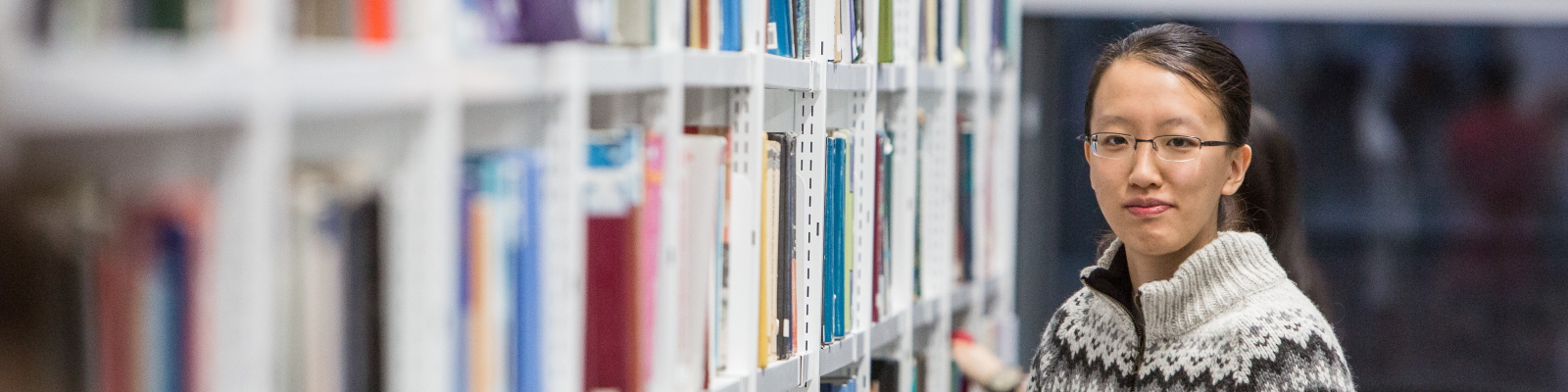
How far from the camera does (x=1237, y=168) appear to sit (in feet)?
4.93

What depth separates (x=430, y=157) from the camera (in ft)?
3.09

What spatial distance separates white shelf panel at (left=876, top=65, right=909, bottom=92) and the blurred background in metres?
1.76

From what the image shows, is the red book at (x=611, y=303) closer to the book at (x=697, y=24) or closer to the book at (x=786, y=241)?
the book at (x=697, y=24)

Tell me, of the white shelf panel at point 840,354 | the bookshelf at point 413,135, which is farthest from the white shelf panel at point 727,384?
the white shelf panel at point 840,354

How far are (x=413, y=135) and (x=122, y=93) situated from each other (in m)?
0.26

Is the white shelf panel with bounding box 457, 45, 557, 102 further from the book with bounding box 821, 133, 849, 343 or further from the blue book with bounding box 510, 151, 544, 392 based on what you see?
the book with bounding box 821, 133, 849, 343

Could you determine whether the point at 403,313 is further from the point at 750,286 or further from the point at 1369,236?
the point at 1369,236

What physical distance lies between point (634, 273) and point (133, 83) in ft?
1.83

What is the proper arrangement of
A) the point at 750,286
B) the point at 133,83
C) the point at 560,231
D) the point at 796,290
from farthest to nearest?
the point at 796,290 → the point at 750,286 → the point at 560,231 → the point at 133,83

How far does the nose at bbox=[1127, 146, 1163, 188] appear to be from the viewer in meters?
1.44

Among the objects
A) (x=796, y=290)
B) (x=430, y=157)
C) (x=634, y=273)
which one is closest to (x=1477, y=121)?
(x=796, y=290)

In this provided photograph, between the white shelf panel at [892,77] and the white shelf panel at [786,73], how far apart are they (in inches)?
11.6

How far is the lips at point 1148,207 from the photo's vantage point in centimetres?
145

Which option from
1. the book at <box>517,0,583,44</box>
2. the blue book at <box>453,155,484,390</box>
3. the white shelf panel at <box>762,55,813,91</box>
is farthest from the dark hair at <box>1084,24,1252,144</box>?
the blue book at <box>453,155,484,390</box>
